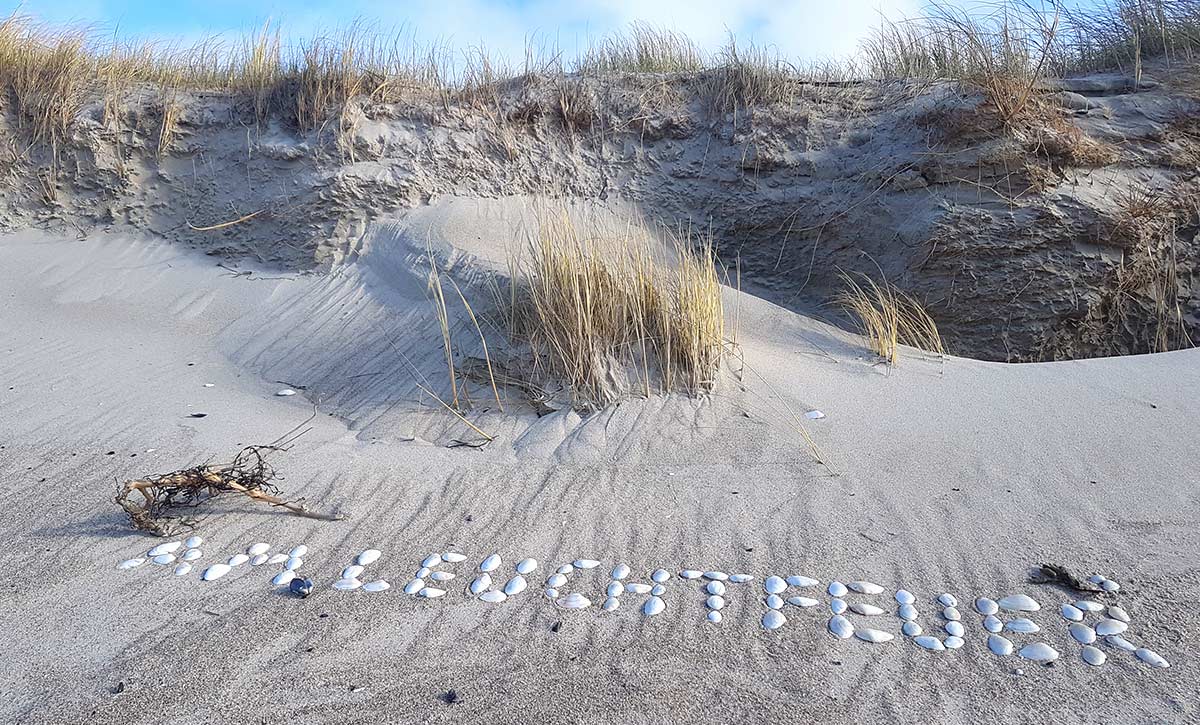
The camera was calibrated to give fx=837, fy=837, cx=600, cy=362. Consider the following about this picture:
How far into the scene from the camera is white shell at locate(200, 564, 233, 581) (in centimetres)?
266

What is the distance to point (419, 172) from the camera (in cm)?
602

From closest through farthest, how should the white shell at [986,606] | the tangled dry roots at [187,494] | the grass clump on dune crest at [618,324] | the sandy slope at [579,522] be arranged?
the sandy slope at [579,522]
the white shell at [986,606]
the tangled dry roots at [187,494]
the grass clump on dune crest at [618,324]

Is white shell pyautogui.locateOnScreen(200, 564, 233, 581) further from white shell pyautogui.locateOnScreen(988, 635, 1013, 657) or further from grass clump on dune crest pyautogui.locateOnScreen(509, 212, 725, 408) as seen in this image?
white shell pyautogui.locateOnScreen(988, 635, 1013, 657)

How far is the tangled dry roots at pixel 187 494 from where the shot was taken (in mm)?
2947

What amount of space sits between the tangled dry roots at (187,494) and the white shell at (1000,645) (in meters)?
2.19

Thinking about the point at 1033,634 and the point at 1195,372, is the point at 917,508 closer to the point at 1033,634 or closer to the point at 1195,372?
the point at 1033,634

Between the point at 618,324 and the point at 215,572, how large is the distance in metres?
2.14

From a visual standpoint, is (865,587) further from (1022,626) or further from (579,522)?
(579,522)

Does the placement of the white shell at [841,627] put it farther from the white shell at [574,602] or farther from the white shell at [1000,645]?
the white shell at [574,602]

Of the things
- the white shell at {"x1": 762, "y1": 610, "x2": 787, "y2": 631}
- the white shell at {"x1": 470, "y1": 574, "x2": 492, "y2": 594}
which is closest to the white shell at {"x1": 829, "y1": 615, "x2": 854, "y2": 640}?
the white shell at {"x1": 762, "y1": 610, "x2": 787, "y2": 631}

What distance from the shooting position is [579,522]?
121 inches

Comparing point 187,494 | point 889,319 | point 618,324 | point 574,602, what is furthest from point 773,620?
point 889,319

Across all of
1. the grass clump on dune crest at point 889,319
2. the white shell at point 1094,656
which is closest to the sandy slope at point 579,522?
the white shell at point 1094,656

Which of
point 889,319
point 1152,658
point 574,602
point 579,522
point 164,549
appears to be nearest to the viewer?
point 1152,658
